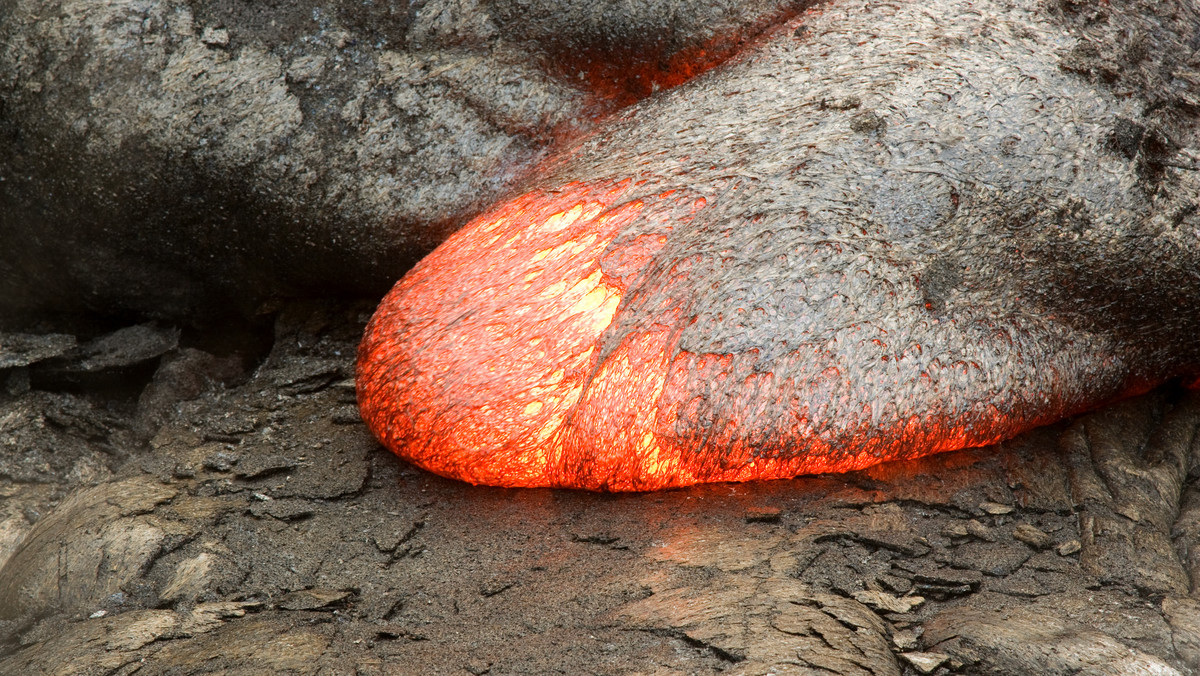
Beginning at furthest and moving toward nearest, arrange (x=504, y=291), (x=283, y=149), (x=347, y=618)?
(x=283, y=149) → (x=504, y=291) → (x=347, y=618)

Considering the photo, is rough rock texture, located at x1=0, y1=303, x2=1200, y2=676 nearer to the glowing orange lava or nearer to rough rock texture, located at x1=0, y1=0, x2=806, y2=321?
the glowing orange lava

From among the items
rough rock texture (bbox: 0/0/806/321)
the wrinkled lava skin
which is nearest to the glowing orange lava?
the wrinkled lava skin

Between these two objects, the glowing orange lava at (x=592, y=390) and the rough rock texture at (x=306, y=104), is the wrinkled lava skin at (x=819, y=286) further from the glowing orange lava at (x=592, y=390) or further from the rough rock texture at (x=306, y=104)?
the rough rock texture at (x=306, y=104)

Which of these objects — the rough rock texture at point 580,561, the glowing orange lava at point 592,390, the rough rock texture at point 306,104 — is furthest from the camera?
the rough rock texture at point 306,104

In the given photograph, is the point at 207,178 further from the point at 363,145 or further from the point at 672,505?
the point at 672,505

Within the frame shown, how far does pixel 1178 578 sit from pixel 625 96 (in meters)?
1.99

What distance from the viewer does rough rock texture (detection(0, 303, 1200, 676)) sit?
5.91ft

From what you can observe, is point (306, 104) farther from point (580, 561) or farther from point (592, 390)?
point (580, 561)

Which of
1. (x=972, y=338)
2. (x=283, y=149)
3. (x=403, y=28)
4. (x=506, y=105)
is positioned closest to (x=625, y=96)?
(x=506, y=105)

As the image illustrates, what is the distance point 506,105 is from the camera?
9.78 ft

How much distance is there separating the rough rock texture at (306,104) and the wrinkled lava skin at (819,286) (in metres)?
0.36

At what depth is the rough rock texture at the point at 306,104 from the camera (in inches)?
115

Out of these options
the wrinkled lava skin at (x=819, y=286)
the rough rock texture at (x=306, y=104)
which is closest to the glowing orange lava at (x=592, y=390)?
the wrinkled lava skin at (x=819, y=286)

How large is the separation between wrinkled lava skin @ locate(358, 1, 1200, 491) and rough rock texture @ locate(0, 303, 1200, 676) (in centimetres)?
13
